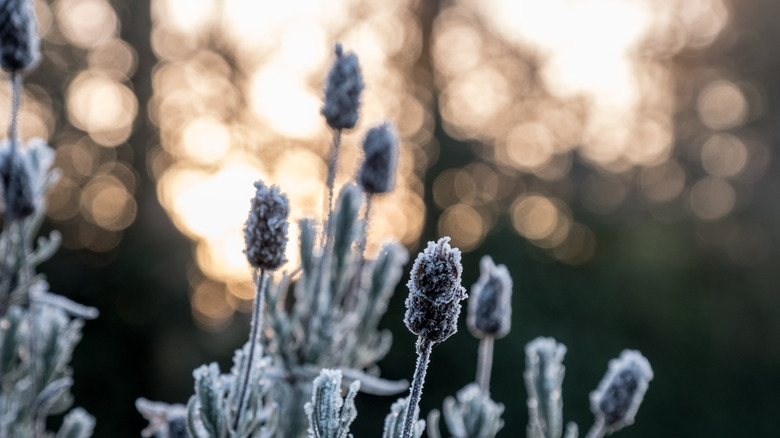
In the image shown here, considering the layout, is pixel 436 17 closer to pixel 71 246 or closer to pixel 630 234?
pixel 630 234

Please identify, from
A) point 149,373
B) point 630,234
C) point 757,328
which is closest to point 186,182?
point 149,373

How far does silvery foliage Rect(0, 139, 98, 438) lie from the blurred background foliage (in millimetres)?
5107

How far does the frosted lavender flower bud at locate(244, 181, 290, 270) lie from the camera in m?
0.81

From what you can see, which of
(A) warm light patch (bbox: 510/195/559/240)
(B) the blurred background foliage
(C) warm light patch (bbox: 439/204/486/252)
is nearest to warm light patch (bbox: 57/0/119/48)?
(B) the blurred background foliage

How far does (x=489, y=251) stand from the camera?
7.85 m

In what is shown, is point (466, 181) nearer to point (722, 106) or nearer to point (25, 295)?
point (722, 106)

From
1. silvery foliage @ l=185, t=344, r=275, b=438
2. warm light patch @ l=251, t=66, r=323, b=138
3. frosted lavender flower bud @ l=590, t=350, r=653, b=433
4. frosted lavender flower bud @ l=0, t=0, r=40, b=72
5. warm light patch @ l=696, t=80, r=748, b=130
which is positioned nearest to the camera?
silvery foliage @ l=185, t=344, r=275, b=438

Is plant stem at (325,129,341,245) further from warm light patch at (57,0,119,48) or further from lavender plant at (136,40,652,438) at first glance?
warm light patch at (57,0,119,48)

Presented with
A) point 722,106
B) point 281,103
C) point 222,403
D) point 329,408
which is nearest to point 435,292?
point 329,408

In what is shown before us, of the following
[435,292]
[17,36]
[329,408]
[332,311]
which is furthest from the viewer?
[332,311]

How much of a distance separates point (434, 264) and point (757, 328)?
8.26 meters

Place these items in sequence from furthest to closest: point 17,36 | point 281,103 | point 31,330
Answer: point 281,103, point 31,330, point 17,36

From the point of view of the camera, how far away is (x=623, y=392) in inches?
44.9

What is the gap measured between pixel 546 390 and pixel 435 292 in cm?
55
